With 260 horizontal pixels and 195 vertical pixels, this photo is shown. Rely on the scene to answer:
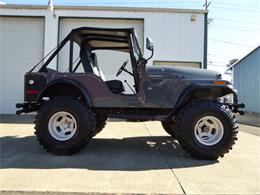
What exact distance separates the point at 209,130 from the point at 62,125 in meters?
2.80

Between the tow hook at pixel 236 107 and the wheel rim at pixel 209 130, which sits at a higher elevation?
the tow hook at pixel 236 107

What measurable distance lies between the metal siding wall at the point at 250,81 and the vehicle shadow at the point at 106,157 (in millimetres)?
20373

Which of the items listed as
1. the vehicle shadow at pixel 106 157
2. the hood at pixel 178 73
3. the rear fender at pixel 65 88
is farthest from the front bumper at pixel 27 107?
the hood at pixel 178 73

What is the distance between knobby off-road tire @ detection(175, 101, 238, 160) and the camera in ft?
21.2

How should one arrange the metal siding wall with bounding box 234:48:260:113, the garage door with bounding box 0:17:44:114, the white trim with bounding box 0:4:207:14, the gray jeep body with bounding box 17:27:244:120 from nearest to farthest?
the gray jeep body with bounding box 17:27:244:120
the white trim with bounding box 0:4:207:14
the garage door with bounding box 0:17:44:114
the metal siding wall with bounding box 234:48:260:113

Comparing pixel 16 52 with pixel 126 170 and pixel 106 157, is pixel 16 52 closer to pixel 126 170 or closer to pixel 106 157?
pixel 106 157

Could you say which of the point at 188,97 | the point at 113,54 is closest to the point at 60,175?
the point at 188,97

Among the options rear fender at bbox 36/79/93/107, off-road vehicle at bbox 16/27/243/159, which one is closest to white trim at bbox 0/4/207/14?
off-road vehicle at bbox 16/27/243/159

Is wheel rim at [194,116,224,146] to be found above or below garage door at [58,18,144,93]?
below

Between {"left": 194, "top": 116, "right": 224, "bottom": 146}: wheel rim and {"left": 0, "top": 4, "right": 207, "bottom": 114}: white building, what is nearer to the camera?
{"left": 194, "top": 116, "right": 224, "bottom": 146}: wheel rim

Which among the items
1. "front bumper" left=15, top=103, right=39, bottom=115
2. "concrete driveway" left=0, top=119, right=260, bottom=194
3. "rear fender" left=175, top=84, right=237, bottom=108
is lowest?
"concrete driveway" left=0, top=119, right=260, bottom=194

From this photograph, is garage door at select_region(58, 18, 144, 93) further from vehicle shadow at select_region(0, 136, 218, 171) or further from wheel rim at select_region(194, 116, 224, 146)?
wheel rim at select_region(194, 116, 224, 146)

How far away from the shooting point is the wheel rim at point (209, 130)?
660cm

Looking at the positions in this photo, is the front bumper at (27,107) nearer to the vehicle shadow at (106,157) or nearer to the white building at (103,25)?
the vehicle shadow at (106,157)
